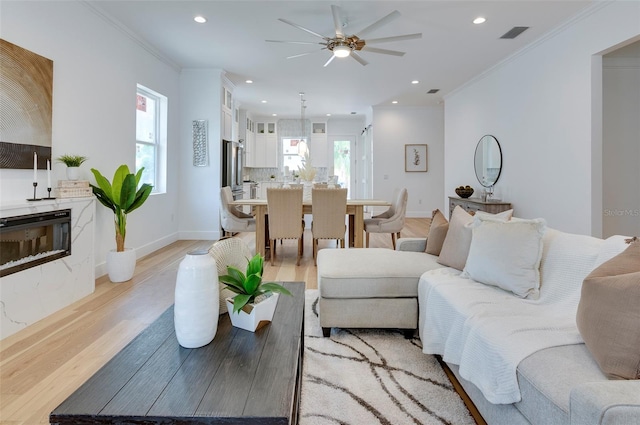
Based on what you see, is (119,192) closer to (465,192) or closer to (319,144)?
(465,192)

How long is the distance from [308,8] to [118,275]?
11.2 feet

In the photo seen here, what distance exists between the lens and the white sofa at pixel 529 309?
0.87 meters

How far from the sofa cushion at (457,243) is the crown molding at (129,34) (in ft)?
13.3

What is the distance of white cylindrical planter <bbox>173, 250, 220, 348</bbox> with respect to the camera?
3.85 feet

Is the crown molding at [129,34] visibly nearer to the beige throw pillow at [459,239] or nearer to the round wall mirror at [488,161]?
the beige throw pillow at [459,239]

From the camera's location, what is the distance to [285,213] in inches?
170

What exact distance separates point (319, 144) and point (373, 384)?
9286mm

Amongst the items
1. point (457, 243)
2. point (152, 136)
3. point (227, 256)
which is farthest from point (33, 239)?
point (457, 243)

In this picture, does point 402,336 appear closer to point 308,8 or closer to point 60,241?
point 60,241

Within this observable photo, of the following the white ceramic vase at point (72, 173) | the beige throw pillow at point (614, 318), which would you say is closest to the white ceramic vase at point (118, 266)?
the white ceramic vase at point (72, 173)

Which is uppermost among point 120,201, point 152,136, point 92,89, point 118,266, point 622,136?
point 92,89

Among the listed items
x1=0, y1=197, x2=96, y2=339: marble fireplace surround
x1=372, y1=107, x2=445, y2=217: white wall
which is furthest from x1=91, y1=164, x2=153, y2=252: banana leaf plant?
x1=372, y1=107, x2=445, y2=217: white wall

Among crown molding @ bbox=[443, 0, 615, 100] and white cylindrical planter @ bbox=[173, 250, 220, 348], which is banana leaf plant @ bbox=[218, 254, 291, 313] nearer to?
white cylindrical planter @ bbox=[173, 250, 220, 348]

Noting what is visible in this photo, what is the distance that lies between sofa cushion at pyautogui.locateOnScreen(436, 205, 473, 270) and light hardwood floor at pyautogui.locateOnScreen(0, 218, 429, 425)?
1491mm
